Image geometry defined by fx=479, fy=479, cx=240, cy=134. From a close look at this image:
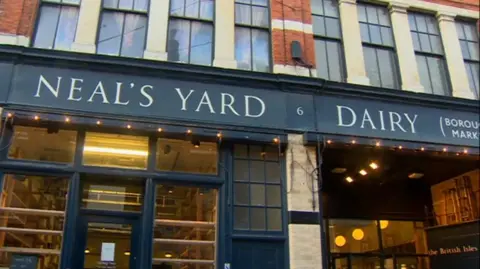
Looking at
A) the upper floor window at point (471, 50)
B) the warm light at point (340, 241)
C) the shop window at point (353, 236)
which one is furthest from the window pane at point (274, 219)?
the upper floor window at point (471, 50)

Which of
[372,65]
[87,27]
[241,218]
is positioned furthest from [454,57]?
[87,27]

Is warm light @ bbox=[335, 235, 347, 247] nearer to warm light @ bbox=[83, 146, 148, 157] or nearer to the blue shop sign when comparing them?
the blue shop sign

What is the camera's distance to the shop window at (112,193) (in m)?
8.57

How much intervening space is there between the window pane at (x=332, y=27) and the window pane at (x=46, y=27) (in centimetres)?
599

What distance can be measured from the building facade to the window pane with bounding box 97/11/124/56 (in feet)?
0.10

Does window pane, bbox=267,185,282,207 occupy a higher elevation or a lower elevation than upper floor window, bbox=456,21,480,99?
lower

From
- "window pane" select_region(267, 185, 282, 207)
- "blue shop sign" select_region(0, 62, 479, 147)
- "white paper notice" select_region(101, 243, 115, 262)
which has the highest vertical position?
"blue shop sign" select_region(0, 62, 479, 147)

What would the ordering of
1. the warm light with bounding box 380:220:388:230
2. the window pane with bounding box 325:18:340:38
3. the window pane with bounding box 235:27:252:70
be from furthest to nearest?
the warm light with bounding box 380:220:388:230 < the window pane with bounding box 325:18:340:38 < the window pane with bounding box 235:27:252:70

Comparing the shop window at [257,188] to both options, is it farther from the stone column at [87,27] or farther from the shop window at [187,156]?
the stone column at [87,27]

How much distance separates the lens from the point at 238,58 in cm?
1018

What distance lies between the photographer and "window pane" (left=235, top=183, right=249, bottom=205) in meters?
9.01

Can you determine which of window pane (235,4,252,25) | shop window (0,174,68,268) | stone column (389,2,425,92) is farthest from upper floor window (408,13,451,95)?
shop window (0,174,68,268)

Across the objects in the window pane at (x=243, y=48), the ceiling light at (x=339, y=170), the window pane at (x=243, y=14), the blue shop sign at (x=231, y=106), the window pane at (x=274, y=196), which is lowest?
the window pane at (x=274, y=196)

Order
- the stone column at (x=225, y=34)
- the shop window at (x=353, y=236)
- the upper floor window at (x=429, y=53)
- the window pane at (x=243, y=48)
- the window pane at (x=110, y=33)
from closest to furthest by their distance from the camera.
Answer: the window pane at (x=110, y=33), the stone column at (x=225, y=34), the window pane at (x=243, y=48), the upper floor window at (x=429, y=53), the shop window at (x=353, y=236)
